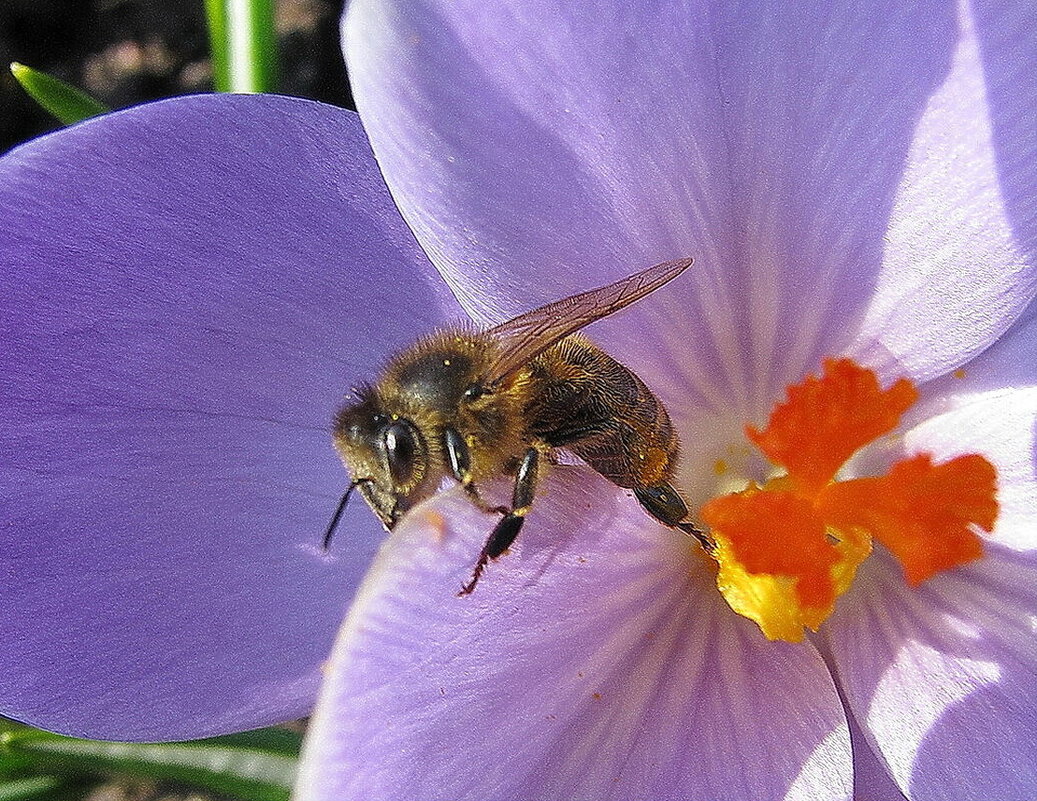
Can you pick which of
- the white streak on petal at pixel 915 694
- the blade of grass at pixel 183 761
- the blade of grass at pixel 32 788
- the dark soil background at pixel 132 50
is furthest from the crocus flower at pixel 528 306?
the dark soil background at pixel 132 50

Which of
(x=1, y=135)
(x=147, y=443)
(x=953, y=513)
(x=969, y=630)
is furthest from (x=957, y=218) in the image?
(x=1, y=135)

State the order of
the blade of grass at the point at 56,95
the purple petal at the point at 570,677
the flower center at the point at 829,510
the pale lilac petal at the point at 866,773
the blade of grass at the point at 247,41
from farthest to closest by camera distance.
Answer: the blade of grass at the point at 247,41 < the blade of grass at the point at 56,95 < the pale lilac petal at the point at 866,773 < the flower center at the point at 829,510 < the purple petal at the point at 570,677

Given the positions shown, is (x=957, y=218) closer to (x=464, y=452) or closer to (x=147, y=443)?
(x=464, y=452)

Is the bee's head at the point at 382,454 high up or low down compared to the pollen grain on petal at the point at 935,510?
down

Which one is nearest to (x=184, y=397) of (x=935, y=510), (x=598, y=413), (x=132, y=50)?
(x=598, y=413)

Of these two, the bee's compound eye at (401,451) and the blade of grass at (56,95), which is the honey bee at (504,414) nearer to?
the bee's compound eye at (401,451)

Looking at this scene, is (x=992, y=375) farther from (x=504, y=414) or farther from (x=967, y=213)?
(x=504, y=414)

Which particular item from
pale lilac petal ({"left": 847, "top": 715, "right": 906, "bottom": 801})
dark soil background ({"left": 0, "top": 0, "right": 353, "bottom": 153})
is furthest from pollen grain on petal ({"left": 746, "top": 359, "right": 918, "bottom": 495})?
dark soil background ({"left": 0, "top": 0, "right": 353, "bottom": 153})
